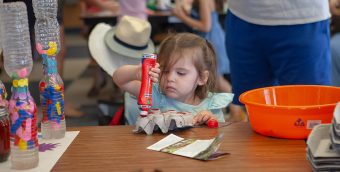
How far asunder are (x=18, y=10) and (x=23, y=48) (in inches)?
3.5

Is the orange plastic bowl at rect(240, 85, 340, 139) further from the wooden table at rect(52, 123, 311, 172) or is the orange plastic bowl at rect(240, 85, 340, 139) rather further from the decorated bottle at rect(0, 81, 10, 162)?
the decorated bottle at rect(0, 81, 10, 162)

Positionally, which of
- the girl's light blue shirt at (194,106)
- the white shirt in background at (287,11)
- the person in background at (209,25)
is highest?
the white shirt in background at (287,11)

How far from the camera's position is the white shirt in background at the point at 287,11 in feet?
6.82

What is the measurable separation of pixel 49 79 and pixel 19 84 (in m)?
0.23

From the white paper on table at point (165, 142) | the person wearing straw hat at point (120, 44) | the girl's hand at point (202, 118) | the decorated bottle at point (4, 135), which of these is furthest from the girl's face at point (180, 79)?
the person wearing straw hat at point (120, 44)

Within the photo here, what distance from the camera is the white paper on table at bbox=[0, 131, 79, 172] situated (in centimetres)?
134

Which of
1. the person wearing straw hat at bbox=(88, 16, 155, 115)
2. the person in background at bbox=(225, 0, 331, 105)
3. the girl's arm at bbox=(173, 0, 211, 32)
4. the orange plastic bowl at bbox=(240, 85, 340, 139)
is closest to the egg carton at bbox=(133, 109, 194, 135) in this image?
the orange plastic bowl at bbox=(240, 85, 340, 139)

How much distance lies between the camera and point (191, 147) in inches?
56.6

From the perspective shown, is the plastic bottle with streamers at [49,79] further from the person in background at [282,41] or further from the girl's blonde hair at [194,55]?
the person in background at [282,41]

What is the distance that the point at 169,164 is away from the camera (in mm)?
1326

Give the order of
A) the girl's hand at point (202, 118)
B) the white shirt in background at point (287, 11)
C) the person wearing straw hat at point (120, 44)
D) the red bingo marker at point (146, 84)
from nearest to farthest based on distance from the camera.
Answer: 1. the red bingo marker at point (146, 84)
2. the girl's hand at point (202, 118)
3. the white shirt in background at point (287, 11)
4. the person wearing straw hat at point (120, 44)

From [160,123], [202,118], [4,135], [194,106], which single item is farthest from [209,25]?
[4,135]

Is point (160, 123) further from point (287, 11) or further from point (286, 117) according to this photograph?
point (287, 11)

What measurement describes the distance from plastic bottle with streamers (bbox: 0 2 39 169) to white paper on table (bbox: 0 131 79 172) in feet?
0.10
